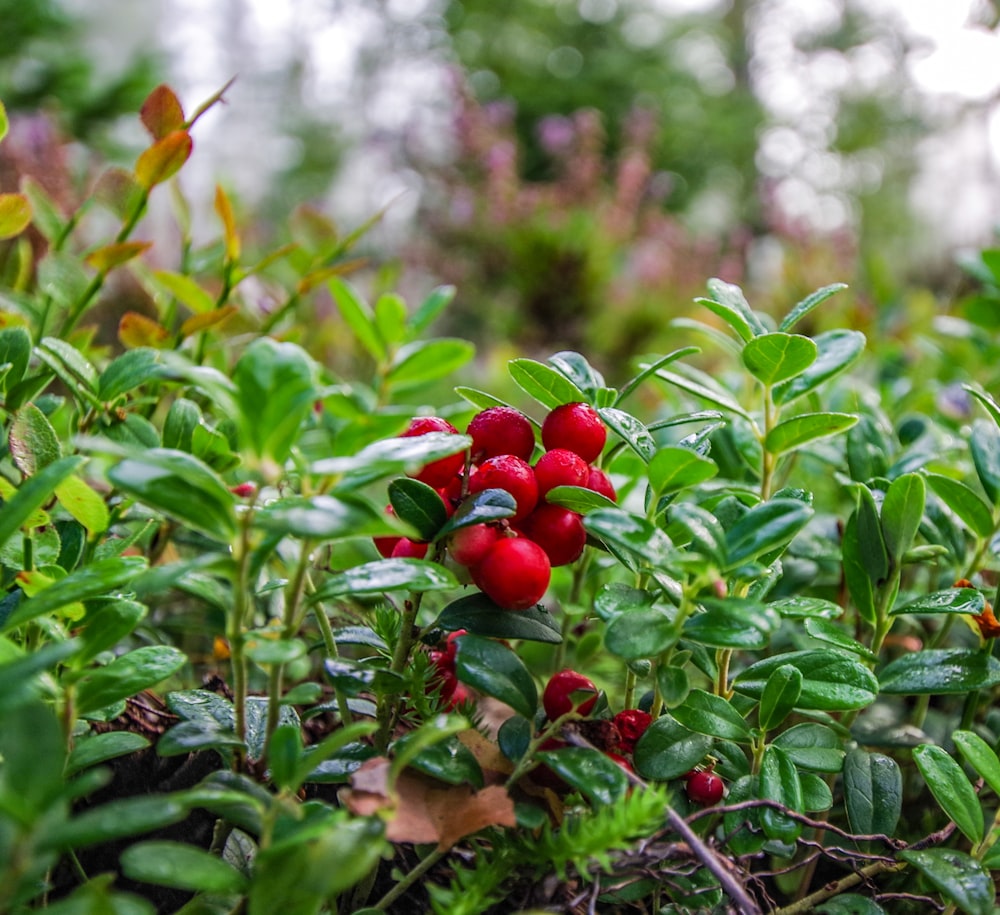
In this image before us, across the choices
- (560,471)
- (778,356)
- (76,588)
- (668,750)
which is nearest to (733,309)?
(778,356)

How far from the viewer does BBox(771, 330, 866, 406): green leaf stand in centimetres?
50

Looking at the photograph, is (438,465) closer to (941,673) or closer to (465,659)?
(465,659)

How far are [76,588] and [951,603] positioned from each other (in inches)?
17.7

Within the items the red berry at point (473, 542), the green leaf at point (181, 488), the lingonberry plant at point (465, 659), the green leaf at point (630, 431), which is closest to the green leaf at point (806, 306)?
the lingonberry plant at point (465, 659)

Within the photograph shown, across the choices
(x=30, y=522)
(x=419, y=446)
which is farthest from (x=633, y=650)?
(x=30, y=522)

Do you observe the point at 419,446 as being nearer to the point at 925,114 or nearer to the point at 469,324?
the point at 469,324

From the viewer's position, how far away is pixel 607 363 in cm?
318

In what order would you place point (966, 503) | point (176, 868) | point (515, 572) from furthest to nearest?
point (966, 503) < point (515, 572) < point (176, 868)

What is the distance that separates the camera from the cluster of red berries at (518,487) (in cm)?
40

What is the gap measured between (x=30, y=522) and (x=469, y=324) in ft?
18.9

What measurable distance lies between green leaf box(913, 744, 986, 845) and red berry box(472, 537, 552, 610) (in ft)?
0.75

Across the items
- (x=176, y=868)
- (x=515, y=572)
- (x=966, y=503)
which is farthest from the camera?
(x=966, y=503)

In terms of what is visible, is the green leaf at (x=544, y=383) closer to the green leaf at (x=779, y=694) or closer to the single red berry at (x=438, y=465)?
the single red berry at (x=438, y=465)

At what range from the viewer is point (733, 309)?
0.48m
